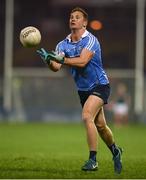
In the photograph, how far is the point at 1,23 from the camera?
33062 mm

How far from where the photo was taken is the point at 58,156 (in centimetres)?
1467

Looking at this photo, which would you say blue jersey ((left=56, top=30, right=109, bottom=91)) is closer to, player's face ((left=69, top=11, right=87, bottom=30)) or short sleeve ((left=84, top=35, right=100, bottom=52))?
short sleeve ((left=84, top=35, right=100, bottom=52))

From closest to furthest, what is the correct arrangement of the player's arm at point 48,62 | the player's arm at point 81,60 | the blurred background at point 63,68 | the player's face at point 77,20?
the player's arm at point 48,62, the player's arm at point 81,60, the player's face at point 77,20, the blurred background at point 63,68

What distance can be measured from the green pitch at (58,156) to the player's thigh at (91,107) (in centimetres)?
82

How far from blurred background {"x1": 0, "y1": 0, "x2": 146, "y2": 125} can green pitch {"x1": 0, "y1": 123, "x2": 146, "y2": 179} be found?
8292 mm

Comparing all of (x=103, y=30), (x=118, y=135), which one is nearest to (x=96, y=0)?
(x=103, y=30)

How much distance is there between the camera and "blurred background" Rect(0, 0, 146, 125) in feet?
106

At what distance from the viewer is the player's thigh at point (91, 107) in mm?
11359

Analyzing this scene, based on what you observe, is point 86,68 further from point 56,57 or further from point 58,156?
point 58,156

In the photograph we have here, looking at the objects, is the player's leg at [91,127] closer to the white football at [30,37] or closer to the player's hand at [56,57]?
the player's hand at [56,57]

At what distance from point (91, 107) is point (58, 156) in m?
3.47

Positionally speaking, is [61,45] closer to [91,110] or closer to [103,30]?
[91,110]

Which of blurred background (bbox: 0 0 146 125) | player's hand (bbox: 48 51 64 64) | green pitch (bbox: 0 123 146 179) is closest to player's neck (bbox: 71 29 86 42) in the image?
player's hand (bbox: 48 51 64 64)

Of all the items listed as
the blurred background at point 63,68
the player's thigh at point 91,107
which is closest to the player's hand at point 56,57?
the player's thigh at point 91,107
